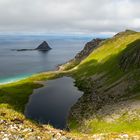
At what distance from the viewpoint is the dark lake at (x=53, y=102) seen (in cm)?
8942

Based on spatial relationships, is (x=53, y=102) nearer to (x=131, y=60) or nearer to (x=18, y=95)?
(x=18, y=95)

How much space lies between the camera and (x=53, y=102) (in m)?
112

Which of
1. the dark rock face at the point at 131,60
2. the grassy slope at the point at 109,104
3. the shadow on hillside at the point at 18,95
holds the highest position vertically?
the dark rock face at the point at 131,60

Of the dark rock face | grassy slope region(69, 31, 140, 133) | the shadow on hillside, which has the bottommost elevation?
the shadow on hillside

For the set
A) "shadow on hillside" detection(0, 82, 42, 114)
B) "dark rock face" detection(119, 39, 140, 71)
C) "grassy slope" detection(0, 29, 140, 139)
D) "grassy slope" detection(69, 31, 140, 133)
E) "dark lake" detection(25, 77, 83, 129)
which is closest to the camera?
"grassy slope" detection(0, 29, 140, 139)

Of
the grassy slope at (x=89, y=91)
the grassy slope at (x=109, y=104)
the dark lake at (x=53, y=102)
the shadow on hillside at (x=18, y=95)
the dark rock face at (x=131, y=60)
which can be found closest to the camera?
the grassy slope at (x=89, y=91)

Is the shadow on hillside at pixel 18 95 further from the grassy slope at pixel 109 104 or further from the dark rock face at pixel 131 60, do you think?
the dark rock face at pixel 131 60

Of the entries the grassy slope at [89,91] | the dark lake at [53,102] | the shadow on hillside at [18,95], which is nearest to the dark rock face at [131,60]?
the grassy slope at [89,91]

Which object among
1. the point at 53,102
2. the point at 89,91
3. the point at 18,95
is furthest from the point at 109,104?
the point at 18,95

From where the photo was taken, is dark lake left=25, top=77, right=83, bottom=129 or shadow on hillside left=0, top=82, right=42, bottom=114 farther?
shadow on hillside left=0, top=82, right=42, bottom=114

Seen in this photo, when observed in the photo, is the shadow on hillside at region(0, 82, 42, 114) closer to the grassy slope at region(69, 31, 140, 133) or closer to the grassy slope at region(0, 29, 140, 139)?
the grassy slope at region(0, 29, 140, 139)

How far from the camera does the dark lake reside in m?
89.4

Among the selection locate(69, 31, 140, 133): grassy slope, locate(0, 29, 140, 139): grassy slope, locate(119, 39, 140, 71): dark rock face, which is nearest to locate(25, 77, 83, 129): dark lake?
locate(0, 29, 140, 139): grassy slope

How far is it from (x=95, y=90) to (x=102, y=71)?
1320 inches
